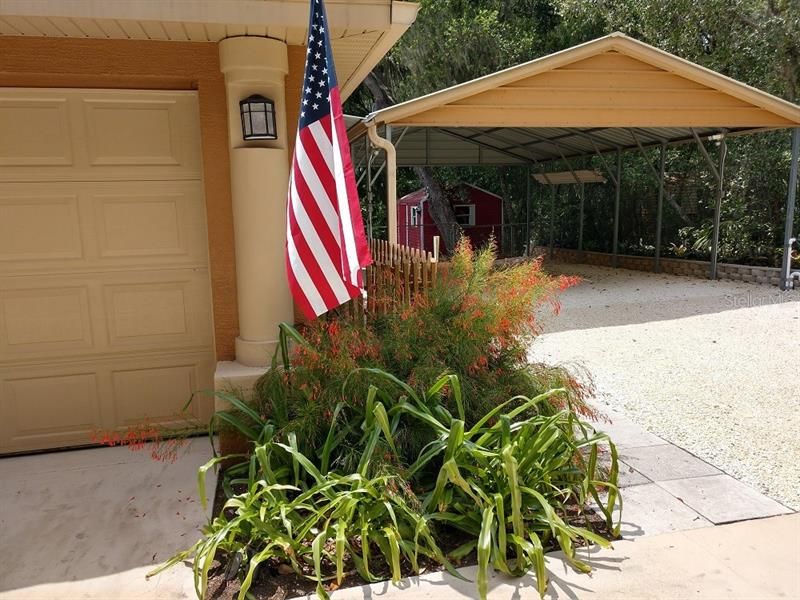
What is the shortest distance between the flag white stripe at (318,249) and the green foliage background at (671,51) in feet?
34.6

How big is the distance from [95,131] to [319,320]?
1.88 metres

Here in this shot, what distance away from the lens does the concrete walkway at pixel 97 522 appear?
271cm

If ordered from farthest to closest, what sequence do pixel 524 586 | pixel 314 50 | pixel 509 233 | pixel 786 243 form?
pixel 509 233
pixel 786 243
pixel 314 50
pixel 524 586

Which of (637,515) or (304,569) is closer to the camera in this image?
(304,569)

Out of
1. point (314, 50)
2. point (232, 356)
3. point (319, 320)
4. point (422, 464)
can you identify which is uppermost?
point (314, 50)

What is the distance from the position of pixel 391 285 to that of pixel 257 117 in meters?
1.40

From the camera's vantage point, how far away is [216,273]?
4.04m

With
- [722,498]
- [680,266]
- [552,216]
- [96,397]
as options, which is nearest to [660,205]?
[680,266]

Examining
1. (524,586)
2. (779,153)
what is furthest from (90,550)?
(779,153)

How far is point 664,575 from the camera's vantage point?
275 centimetres

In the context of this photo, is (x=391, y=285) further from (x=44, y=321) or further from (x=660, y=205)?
(x=660, y=205)

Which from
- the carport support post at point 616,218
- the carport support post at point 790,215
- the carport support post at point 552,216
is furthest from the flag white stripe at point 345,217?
the carport support post at point 552,216

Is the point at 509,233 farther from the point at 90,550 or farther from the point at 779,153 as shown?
the point at 90,550

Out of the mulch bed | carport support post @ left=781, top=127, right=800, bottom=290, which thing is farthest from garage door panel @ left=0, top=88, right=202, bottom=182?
carport support post @ left=781, top=127, right=800, bottom=290
